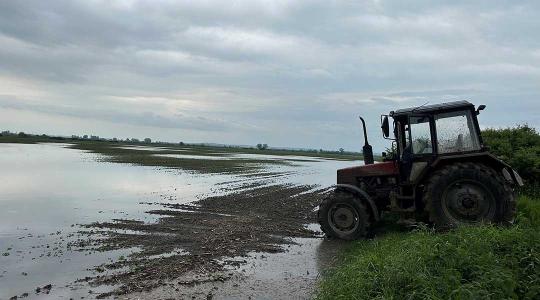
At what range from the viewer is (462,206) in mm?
8125

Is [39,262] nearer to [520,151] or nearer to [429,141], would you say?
[429,141]

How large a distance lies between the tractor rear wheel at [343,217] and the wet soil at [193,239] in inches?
33.7

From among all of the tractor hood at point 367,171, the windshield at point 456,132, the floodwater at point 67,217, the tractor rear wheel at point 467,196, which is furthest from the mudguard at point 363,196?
the windshield at point 456,132

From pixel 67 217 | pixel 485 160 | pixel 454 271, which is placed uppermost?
pixel 485 160

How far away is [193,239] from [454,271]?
5540 mm

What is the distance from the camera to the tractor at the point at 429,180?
8.01 m

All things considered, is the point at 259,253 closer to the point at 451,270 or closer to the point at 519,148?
the point at 451,270

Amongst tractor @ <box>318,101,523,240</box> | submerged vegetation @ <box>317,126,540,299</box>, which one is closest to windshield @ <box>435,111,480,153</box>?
tractor @ <box>318,101,523,240</box>

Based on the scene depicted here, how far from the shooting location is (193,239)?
9.20 metres

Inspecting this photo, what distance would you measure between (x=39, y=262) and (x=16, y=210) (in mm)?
5735

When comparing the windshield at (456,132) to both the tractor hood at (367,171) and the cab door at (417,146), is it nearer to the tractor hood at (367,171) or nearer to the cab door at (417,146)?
the cab door at (417,146)

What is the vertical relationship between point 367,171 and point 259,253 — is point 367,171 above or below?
above

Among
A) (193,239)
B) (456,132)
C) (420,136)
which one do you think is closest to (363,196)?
(420,136)

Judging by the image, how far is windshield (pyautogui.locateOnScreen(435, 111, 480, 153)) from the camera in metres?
8.52
